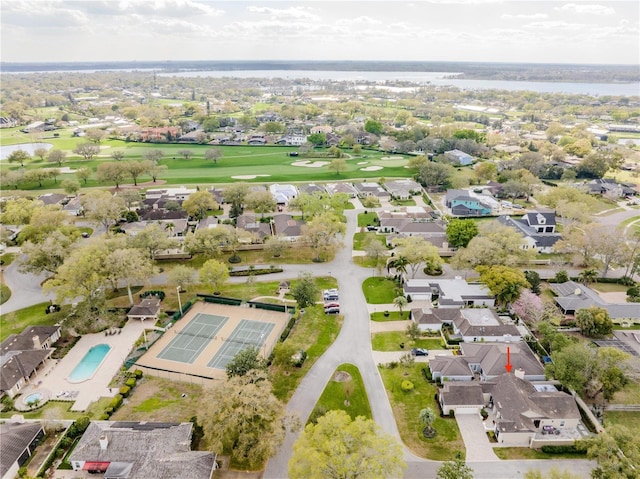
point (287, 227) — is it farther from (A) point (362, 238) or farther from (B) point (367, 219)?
(B) point (367, 219)

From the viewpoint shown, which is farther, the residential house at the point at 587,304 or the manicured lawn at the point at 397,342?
the residential house at the point at 587,304

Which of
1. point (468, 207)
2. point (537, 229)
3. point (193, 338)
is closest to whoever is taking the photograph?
point (193, 338)

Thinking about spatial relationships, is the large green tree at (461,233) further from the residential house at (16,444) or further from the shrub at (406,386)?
the residential house at (16,444)

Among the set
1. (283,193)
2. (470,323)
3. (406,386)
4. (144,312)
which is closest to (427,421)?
(406,386)

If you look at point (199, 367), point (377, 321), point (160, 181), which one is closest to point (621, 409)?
point (377, 321)

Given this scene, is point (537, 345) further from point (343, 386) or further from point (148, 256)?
point (148, 256)

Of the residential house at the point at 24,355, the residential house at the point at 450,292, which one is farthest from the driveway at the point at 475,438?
the residential house at the point at 24,355

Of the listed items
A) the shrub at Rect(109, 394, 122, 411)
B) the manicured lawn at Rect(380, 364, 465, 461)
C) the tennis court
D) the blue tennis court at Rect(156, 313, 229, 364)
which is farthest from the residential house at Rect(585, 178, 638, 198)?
the shrub at Rect(109, 394, 122, 411)

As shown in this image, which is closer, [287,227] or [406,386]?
Result: [406,386]
